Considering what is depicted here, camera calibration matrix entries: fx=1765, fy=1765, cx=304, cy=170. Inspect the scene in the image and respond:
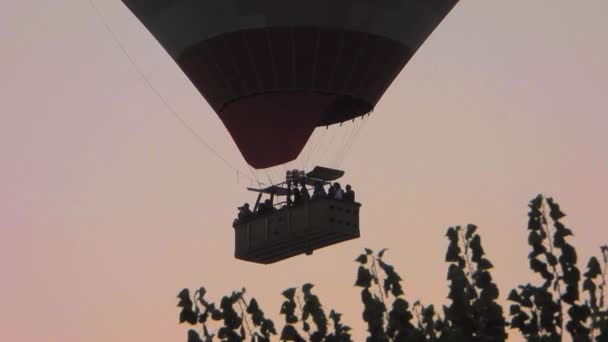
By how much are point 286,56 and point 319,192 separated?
3.02 meters

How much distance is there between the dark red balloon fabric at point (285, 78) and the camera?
36656 mm

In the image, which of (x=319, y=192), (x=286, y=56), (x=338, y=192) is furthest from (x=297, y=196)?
(x=286, y=56)

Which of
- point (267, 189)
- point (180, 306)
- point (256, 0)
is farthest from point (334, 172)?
point (180, 306)

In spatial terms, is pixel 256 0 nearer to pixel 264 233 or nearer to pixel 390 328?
pixel 264 233

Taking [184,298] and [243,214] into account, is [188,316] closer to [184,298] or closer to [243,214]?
[184,298]

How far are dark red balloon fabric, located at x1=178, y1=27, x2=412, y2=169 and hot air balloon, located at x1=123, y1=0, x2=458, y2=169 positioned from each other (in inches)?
0.8

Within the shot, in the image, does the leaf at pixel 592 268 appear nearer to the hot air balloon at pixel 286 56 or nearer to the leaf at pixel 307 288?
the leaf at pixel 307 288

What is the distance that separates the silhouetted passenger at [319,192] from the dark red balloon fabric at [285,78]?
1.90m

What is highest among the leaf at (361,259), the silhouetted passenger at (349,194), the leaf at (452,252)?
the silhouetted passenger at (349,194)

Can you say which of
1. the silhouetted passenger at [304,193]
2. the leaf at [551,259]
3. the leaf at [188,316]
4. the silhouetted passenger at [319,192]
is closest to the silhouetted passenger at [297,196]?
the silhouetted passenger at [304,193]

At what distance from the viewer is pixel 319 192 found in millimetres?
35781

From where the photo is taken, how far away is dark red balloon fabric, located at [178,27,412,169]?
36.7m

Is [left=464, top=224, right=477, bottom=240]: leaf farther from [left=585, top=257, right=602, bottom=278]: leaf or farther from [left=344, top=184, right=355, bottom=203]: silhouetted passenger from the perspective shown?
[left=344, top=184, right=355, bottom=203]: silhouetted passenger

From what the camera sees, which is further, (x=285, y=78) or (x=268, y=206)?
(x=285, y=78)
